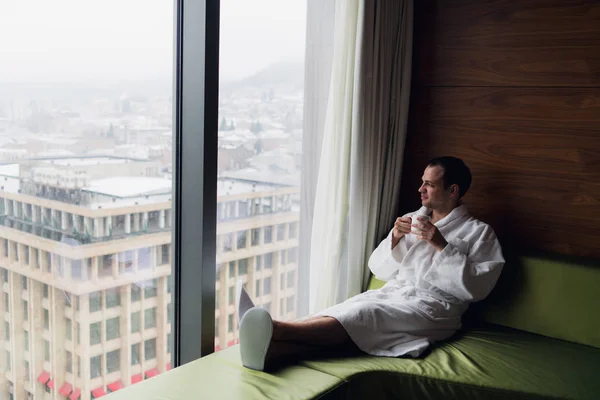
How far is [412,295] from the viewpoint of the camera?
280cm

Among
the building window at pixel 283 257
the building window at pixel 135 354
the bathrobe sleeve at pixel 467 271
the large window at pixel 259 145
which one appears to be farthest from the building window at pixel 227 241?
the bathrobe sleeve at pixel 467 271

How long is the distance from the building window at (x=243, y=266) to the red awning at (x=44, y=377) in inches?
38.3

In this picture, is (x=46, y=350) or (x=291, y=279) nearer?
(x=46, y=350)

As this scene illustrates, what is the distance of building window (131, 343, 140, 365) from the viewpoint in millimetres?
2535

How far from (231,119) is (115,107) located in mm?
574

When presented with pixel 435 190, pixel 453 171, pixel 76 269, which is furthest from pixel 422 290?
pixel 76 269

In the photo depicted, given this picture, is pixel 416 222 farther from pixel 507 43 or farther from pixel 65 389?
pixel 65 389

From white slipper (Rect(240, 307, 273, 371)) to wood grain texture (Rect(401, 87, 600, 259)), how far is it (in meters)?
1.51

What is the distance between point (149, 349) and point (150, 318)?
135mm

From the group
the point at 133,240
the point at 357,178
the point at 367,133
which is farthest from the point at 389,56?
the point at 133,240

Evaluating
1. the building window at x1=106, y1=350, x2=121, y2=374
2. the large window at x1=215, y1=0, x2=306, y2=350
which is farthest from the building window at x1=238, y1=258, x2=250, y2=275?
the building window at x1=106, y1=350, x2=121, y2=374

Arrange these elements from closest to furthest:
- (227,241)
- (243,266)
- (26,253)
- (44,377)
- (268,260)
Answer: (26,253) < (44,377) < (227,241) < (243,266) < (268,260)

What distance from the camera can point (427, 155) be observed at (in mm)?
3477

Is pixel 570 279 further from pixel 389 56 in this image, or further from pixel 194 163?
pixel 194 163
